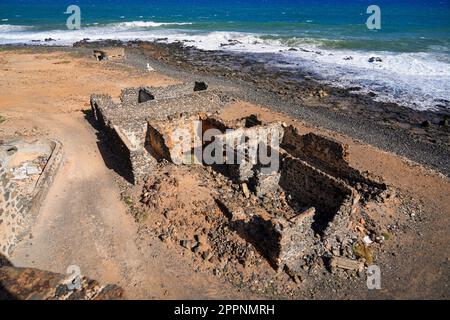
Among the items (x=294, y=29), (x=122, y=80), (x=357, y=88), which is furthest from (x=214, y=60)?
(x=294, y=29)

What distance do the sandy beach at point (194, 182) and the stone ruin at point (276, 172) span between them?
0.73 meters

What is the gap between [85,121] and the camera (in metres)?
19.6

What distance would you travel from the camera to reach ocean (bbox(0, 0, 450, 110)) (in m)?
32.7

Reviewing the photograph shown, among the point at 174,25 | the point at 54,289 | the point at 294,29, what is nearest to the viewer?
the point at 54,289

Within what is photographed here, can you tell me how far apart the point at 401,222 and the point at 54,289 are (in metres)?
11.0

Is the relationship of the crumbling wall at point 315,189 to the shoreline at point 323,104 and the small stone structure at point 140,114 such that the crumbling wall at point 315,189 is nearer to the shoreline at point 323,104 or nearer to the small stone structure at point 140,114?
the small stone structure at point 140,114

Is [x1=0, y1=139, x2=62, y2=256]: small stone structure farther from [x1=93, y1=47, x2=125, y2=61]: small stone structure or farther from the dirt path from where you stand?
[x1=93, y1=47, x2=125, y2=61]: small stone structure

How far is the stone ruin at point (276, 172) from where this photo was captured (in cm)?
998

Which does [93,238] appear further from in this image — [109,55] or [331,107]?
[109,55]

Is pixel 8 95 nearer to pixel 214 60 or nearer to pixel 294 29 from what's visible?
pixel 214 60

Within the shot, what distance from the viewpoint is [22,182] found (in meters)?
13.7

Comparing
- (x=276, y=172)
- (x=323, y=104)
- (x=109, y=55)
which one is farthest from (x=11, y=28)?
(x=276, y=172)

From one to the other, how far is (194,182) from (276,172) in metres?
3.01

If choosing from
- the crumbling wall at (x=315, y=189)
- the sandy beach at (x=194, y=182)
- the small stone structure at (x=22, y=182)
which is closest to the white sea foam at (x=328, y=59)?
the sandy beach at (x=194, y=182)
